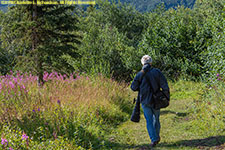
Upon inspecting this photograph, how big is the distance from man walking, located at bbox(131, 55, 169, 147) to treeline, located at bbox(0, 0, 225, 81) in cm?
343

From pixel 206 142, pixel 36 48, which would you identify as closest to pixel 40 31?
pixel 36 48

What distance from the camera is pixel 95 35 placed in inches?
819

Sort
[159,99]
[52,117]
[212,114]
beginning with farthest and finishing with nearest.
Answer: [212,114], [52,117], [159,99]

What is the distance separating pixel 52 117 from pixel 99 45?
561 inches

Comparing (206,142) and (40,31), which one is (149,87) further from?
(40,31)

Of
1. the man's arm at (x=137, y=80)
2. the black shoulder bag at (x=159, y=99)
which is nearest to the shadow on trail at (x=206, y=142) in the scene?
the black shoulder bag at (x=159, y=99)

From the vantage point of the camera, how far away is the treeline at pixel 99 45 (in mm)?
11039

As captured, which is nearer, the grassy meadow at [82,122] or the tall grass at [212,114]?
the grassy meadow at [82,122]

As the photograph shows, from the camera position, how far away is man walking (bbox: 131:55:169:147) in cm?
571

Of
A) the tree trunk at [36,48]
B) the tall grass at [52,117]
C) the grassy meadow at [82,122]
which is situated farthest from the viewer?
the tree trunk at [36,48]

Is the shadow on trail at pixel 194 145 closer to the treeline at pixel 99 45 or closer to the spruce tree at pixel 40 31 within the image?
the treeline at pixel 99 45

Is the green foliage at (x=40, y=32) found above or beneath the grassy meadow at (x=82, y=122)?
above

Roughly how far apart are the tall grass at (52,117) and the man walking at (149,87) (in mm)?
1229

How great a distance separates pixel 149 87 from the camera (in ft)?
18.8
